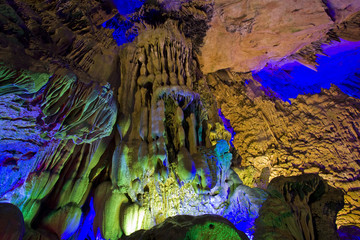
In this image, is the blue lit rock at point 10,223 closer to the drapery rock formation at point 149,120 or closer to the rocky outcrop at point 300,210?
the drapery rock formation at point 149,120

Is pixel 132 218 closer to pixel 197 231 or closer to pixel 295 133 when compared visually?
pixel 197 231

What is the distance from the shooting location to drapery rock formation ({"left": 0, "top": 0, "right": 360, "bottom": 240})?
2.47 metres

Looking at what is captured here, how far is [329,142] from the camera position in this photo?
227 inches

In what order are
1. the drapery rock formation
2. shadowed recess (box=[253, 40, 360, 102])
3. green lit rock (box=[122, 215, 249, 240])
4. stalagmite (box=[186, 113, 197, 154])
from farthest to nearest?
shadowed recess (box=[253, 40, 360, 102]) < stalagmite (box=[186, 113, 197, 154]) < the drapery rock formation < green lit rock (box=[122, 215, 249, 240])

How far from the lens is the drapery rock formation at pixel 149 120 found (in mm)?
2467

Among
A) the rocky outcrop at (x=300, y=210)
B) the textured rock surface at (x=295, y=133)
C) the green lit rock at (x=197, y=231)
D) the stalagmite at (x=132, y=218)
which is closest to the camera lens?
the green lit rock at (x=197, y=231)

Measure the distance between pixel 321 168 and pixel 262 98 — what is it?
2519mm

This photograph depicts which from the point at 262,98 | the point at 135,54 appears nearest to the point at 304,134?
the point at 262,98

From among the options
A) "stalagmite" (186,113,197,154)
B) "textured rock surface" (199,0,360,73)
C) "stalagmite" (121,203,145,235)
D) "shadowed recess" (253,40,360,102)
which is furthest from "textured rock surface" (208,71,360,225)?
"stalagmite" (121,203,145,235)

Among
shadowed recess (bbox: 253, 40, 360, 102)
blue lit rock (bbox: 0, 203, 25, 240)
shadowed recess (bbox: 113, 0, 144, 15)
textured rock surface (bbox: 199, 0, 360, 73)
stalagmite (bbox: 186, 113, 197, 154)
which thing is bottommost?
blue lit rock (bbox: 0, 203, 25, 240)

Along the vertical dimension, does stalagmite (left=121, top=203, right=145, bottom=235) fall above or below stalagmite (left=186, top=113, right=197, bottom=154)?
below

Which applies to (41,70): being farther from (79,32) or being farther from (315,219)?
(315,219)

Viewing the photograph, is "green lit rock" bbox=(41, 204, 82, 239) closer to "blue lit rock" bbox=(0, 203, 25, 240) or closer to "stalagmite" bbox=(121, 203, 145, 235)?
"stalagmite" bbox=(121, 203, 145, 235)

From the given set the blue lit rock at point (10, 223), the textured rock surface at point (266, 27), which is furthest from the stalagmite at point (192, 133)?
the blue lit rock at point (10, 223)
